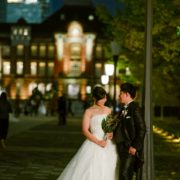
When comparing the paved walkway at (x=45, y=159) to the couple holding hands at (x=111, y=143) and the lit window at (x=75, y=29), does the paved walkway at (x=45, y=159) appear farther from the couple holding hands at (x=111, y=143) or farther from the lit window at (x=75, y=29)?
the lit window at (x=75, y=29)

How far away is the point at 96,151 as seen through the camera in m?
9.82

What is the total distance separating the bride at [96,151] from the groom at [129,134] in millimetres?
243

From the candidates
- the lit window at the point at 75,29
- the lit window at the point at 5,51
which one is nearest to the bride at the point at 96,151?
the lit window at the point at 75,29

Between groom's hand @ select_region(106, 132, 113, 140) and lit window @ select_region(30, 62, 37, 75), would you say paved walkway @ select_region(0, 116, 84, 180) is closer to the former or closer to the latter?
groom's hand @ select_region(106, 132, 113, 140)

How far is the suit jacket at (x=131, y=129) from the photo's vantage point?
9328 millimetres

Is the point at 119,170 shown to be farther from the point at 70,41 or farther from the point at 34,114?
the point at 70,41

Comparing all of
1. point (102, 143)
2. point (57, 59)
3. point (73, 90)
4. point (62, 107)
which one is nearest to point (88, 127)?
point (102, 143)

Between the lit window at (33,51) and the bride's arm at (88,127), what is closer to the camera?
the bride's arm at (88,127)

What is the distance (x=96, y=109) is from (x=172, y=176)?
578cm

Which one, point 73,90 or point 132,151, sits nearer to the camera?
point 132,151

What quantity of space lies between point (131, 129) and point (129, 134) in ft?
0.27

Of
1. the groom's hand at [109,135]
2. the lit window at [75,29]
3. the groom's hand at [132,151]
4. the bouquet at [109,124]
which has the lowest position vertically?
the groom's hand at [132,151]

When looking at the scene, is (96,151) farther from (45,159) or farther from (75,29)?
(75,29)

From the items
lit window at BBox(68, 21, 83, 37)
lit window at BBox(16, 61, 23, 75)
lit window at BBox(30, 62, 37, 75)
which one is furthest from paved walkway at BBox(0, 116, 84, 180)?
lit window at BBox(68, 21, 83, 37)
